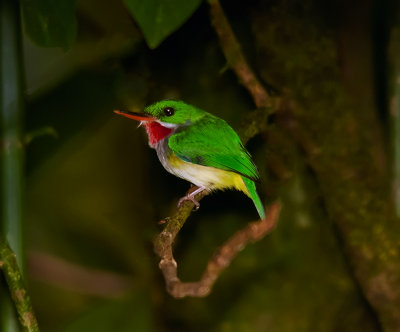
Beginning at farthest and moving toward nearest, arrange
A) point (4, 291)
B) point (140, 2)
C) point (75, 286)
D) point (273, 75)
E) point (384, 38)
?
point (75, 286) → point (384, 38) → point (273, 75) → point (4, 291) → point (140, 2)

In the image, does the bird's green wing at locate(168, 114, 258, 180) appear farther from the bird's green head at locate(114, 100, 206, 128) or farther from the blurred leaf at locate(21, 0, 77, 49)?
the blurred leaf at locate(21, 0, 77, 49)

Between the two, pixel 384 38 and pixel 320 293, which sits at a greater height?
pixel 384 38

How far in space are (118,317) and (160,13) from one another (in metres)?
1.21

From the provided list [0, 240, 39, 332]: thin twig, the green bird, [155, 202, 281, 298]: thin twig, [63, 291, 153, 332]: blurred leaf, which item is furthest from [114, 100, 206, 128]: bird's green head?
[63, 291, 153, 332]: blurred leaf

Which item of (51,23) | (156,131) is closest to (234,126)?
(156,131)

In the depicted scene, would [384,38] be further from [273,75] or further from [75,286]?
[75,286]

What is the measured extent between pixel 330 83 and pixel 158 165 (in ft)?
1.63

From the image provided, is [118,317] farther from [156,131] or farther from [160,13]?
[160,13]

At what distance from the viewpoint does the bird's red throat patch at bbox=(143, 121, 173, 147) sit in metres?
1.18

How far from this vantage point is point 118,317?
184 centimetres

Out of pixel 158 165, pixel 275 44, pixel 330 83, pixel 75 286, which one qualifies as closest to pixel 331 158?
pixel 330 83

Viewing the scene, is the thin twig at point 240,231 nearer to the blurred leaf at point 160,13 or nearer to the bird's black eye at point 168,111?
the bird's black eye at point 168,111

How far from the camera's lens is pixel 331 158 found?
152 cm

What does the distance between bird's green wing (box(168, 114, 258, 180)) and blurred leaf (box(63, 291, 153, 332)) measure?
81 centimetres
